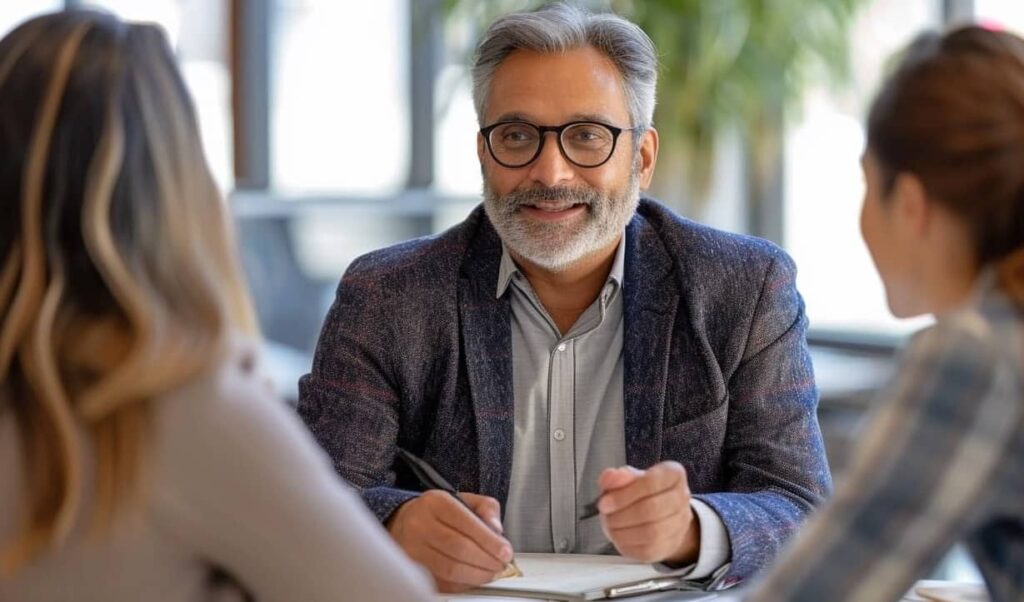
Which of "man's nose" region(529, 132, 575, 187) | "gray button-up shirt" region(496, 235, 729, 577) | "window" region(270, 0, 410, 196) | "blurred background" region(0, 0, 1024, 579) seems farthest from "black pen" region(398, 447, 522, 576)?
"window" region(270, 0, 410, 196)

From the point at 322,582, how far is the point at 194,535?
11 cm

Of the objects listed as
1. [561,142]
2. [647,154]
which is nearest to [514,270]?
[561,142]

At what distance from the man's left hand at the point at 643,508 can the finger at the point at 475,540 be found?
132 mm

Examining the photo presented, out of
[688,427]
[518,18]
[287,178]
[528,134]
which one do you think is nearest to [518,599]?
[688,427]

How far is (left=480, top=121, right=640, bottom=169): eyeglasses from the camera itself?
7.13ft

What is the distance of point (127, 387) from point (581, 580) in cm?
78

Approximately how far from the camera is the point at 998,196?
1.22 meters

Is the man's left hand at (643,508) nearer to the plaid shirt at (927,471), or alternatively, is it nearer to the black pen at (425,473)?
the black pen at (425,473)

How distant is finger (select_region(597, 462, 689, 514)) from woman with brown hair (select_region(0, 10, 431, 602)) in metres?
0.58

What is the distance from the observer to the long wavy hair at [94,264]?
1.09 meters

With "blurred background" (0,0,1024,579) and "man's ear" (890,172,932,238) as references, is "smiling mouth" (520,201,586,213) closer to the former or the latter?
"blurred background" (0,0,1024,579)

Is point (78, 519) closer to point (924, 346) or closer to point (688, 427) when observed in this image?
point (924, 346)

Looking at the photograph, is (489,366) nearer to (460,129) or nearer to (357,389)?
(357,389)

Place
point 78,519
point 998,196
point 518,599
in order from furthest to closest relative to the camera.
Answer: point 518,599, point 998,196, point 78,519
